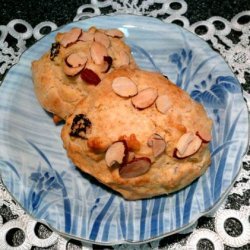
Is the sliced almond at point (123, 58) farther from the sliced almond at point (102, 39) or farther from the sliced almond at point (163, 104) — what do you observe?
the sliced almond at point (163, 104)

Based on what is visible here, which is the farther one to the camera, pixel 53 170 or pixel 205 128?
pixel 53 170

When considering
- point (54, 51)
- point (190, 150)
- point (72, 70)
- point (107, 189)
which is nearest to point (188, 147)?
point (190, 150)

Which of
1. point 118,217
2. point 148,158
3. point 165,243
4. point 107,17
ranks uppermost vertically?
point 107,17

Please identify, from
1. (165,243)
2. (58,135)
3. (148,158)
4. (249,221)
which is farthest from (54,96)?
(249,221)

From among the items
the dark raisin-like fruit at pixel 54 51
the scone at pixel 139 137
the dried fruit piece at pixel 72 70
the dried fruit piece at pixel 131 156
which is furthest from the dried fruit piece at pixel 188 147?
the dark raisin-like fruit at pixel 54 51

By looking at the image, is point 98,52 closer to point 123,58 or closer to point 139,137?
point 123,58

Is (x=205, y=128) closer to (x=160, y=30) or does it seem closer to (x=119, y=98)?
(x=119, y=98)

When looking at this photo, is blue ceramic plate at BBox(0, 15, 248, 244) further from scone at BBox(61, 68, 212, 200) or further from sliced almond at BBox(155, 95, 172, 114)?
sliced almond at BBox(155, 95, 172, 114)
